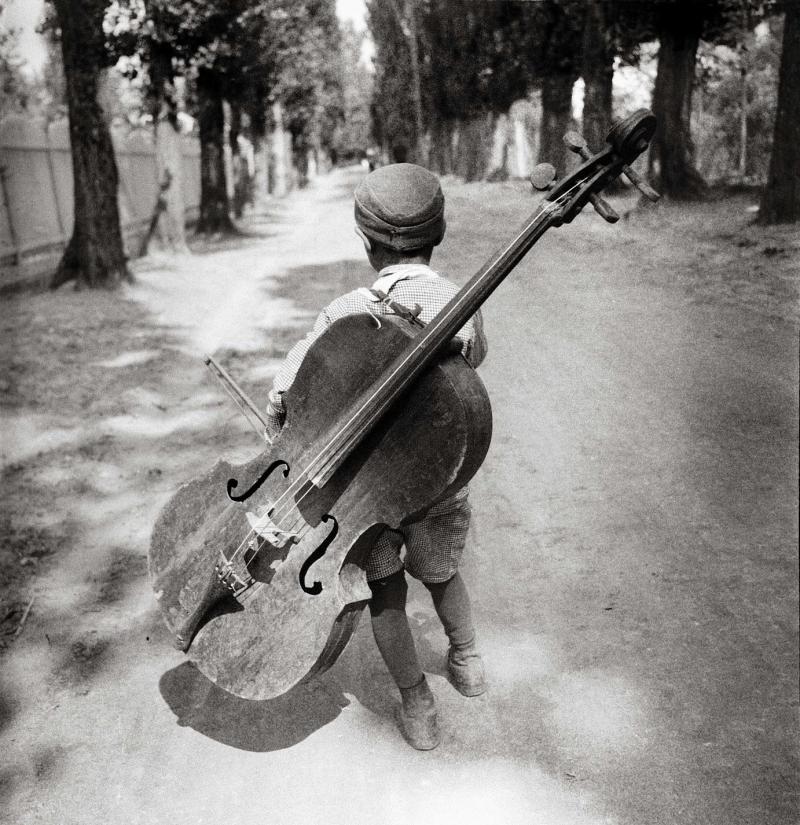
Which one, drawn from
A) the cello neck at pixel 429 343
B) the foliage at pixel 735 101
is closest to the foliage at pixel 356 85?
the foliage at pixel 735 101

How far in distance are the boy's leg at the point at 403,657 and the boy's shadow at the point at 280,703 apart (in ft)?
0.75

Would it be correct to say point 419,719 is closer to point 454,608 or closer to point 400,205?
point 454,608

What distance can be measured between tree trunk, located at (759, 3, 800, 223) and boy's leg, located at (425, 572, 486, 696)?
1994mm

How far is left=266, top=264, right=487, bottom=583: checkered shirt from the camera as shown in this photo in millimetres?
2389

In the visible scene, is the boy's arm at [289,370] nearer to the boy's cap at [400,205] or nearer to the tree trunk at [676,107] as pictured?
the boy's cap at [400,205]

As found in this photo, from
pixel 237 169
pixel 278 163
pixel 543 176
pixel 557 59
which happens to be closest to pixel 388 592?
pixel 543 176

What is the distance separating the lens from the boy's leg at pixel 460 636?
2.83 m

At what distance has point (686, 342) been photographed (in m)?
4.09

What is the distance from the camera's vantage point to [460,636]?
2928 mm

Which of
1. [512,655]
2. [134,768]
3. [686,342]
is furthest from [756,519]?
[134,768]

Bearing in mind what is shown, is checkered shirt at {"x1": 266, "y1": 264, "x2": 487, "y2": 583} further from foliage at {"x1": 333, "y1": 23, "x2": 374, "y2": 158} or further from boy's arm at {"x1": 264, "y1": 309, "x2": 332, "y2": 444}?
foliage at {"x1": 333, "y1": 23, "x2": 374, "y2": 158}

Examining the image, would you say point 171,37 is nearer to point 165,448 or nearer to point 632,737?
point 165,448

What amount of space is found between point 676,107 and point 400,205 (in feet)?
8.72

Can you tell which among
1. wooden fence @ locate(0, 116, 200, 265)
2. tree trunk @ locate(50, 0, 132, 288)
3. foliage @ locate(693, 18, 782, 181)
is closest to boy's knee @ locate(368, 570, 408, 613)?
foliage @ locate(693, 18, 782, 181)
